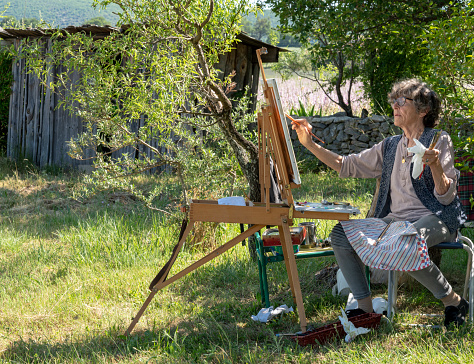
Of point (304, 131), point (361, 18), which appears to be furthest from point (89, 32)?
point (304, 131)

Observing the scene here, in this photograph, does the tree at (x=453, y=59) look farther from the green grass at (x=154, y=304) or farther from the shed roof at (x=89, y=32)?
the shed roof at (x=89, y=32)

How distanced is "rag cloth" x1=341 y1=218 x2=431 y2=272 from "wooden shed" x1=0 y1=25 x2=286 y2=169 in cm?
613

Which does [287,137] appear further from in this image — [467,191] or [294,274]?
[467,191]

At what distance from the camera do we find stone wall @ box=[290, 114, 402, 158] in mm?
8141

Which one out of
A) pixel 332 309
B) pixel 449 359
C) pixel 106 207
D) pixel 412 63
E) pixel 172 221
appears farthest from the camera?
pixel 412 63

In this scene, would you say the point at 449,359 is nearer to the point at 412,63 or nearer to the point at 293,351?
the point at 293,351

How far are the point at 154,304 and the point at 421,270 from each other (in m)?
1.69

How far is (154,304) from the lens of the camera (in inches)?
126

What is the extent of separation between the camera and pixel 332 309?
120 inches

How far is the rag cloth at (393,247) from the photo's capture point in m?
2.45

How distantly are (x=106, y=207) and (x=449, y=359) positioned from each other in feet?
14.2

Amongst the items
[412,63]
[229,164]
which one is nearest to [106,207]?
[229,164]

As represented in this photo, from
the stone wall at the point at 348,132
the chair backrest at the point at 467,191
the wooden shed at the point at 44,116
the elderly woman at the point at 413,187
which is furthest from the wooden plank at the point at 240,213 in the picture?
the wooden shed at the point at 44,116

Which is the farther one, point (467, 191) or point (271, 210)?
point (467, 191)
